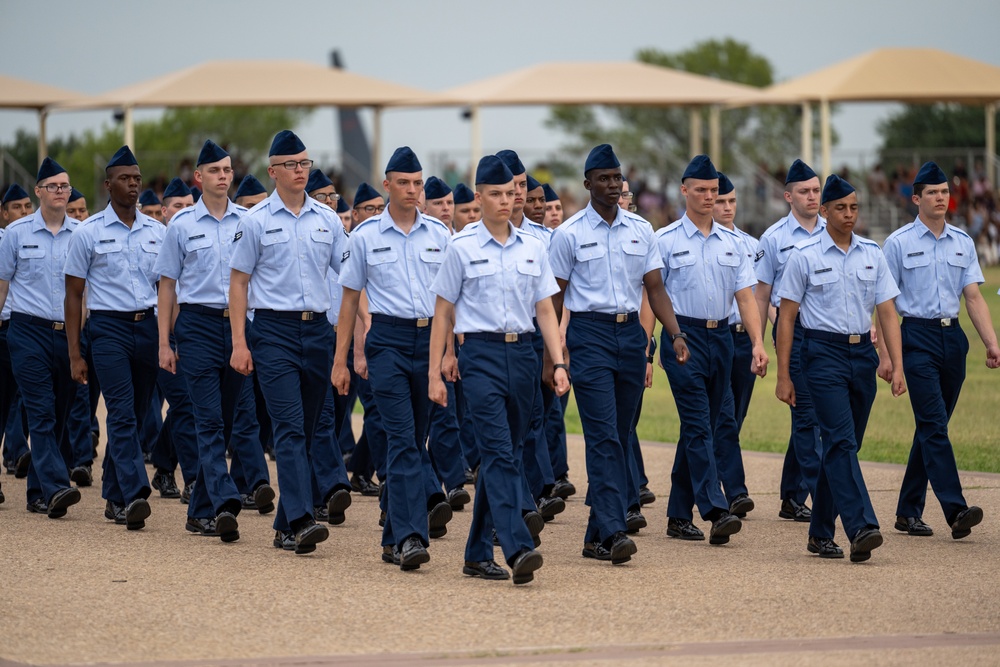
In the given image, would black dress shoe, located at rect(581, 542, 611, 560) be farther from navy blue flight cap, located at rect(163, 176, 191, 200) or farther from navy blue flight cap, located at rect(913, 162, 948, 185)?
navy blue flight cap, located at rect(163, 176, 191, 200)

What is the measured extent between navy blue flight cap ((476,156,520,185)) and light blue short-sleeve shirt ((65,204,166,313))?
2724mm

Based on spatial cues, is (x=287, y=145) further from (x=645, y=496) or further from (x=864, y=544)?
(x=864, y=544)

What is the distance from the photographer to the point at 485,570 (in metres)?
8.29

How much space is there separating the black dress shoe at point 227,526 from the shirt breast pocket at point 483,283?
84.5 inches

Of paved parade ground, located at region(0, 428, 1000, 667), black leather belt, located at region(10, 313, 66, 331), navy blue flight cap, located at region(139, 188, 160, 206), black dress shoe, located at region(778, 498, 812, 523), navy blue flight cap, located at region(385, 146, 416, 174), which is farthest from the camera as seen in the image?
navy blue flight cap, located at region(139, 188, 160, 206)

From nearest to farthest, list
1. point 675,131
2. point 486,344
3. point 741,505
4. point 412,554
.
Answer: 1. point 486,344
2. point 412,554
3. point 741,505
4. point 675,131

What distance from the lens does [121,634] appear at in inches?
275

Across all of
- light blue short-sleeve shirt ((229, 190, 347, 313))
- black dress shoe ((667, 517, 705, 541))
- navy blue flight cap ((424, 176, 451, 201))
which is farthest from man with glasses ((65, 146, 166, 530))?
black dress shoe ((667, 517, 705, 541))

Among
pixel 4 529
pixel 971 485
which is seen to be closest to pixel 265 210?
pixel 4 529

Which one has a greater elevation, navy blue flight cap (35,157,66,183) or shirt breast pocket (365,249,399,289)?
navy blue flight cap (35,157,66,183)

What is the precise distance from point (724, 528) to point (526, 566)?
177 centimetres

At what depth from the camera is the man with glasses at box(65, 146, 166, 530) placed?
995 cm

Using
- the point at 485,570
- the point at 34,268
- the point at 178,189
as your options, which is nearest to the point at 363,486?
the point at 34,268

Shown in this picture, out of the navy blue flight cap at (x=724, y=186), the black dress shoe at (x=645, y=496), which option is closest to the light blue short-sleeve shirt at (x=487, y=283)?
the black dress shoe at (x=645, y=496)
